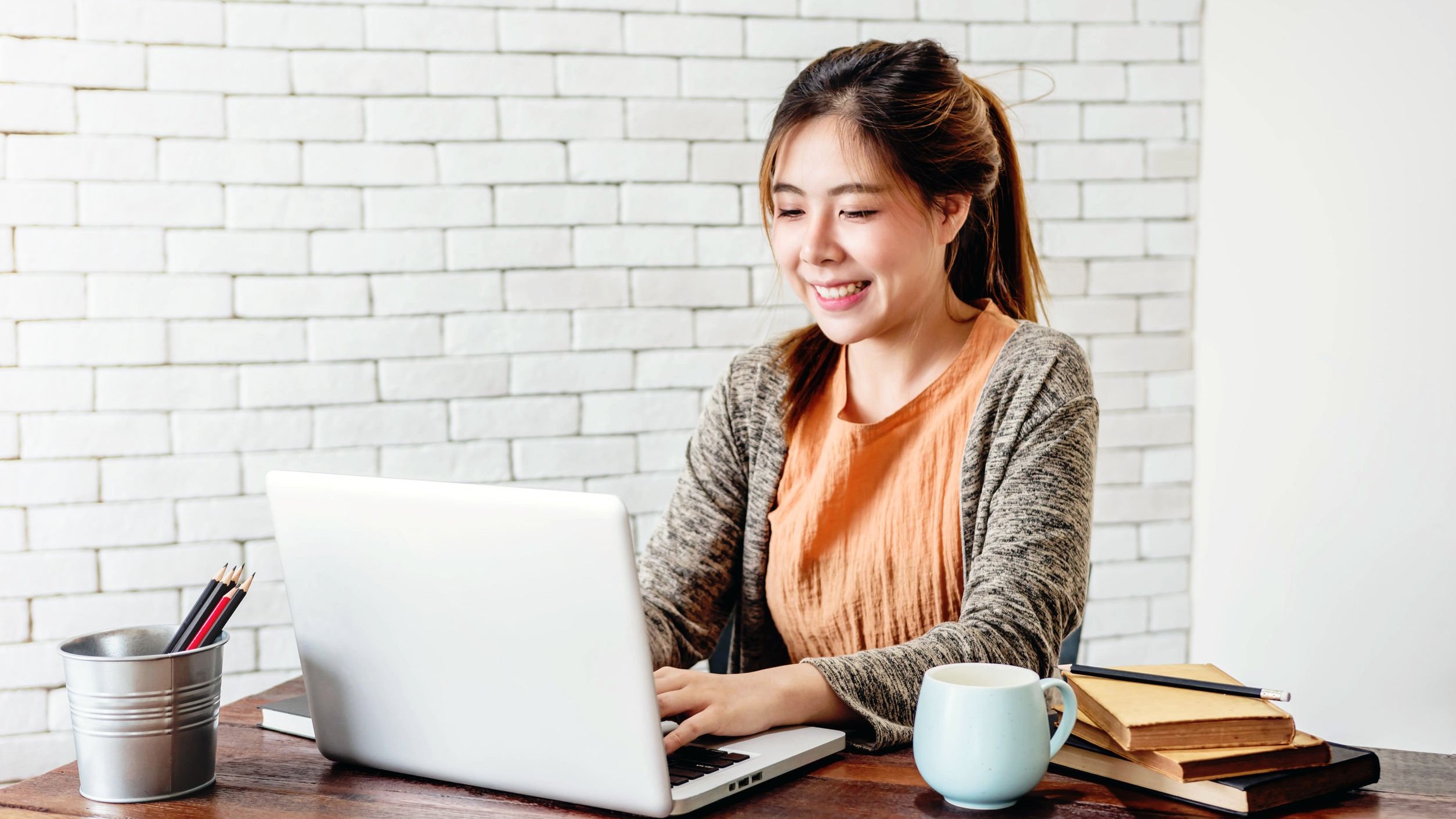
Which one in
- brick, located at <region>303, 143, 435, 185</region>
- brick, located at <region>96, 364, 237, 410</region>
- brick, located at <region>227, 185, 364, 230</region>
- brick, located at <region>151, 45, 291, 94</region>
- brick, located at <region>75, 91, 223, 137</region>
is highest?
brick, located at <region>151, 45, 291, 94</region>

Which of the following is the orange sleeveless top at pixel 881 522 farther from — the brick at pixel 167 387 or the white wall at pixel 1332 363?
the brick at pixel 167 387

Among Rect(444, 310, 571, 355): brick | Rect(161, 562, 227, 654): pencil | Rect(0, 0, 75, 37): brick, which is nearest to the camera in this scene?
Rect(161, 562, 227, 654): pencil

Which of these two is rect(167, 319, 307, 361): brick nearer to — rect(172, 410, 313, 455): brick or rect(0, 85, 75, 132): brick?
rect(172, 410, 313, 455): brick

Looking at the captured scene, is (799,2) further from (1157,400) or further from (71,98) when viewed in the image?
(71,98)

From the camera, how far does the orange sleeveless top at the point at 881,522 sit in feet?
4.90

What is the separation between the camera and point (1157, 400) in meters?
2.60

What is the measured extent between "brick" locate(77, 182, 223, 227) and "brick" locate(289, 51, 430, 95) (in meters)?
0.27

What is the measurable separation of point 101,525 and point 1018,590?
1.77 metres

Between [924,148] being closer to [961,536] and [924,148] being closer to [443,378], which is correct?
[961,536]

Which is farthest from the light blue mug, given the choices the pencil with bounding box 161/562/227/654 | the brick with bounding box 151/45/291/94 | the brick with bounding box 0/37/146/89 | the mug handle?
the brick with bounding box 0/37/146/89

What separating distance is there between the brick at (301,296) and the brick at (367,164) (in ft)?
0.62

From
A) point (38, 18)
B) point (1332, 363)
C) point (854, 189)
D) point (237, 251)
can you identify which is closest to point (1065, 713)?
point (854, 189)

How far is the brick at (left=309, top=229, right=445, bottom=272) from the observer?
2.27 m

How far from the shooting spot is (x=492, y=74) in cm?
230
